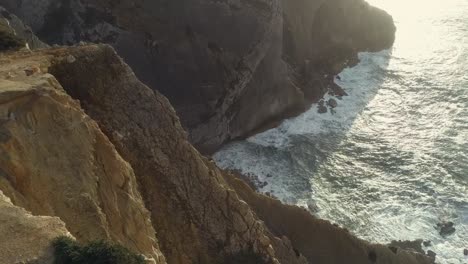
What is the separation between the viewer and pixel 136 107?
23312 mm

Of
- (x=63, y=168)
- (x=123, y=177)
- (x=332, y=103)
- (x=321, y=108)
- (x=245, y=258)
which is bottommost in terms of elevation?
(x=321, y=108)

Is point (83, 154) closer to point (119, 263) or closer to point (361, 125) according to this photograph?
point (119, 263)

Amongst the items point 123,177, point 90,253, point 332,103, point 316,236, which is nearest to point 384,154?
point 332,103

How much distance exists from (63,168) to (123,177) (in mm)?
2495

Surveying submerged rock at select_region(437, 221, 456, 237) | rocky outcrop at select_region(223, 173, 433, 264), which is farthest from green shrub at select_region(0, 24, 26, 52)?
submerged rock at select_region(437, 221, 456, 237)

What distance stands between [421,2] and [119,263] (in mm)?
75634

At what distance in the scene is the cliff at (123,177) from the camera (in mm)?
14891

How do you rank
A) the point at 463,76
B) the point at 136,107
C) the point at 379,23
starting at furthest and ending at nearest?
the point at 379,23
the point at 463,76
the point at 136,107

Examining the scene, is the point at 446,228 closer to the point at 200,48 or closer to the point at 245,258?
the point at 245,258

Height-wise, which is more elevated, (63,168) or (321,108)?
(63,168)

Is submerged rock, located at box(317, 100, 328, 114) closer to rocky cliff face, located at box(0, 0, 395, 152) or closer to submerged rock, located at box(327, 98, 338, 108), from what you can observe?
submerged rock, located at box(327, 98, 338, 108)

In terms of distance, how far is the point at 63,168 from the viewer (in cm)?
1552

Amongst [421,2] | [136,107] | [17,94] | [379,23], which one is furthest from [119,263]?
[421,2]

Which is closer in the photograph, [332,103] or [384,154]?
[384,154]
